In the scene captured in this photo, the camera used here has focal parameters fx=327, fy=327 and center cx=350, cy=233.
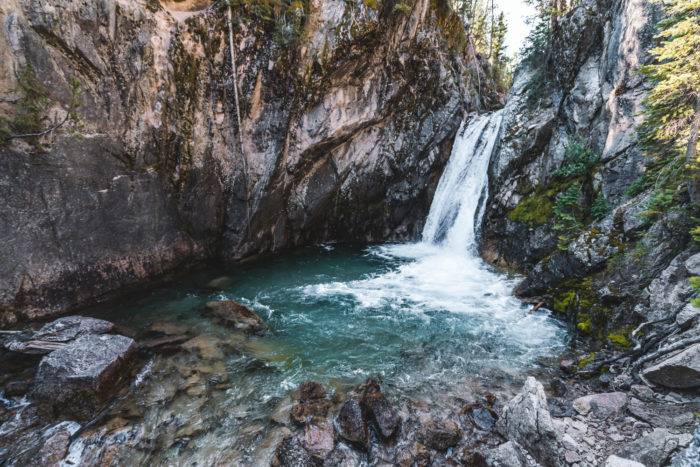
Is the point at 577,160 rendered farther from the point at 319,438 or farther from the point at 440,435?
the point at 319,438

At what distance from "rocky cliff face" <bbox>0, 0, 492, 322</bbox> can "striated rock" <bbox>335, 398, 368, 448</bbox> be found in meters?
8.79

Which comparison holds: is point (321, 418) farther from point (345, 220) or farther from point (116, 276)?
point (345, 220)

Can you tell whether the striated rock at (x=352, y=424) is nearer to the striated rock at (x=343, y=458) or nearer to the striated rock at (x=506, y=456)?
the striated rock at (x=343, y=458)

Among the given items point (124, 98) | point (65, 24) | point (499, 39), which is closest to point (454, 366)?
point (124, 98)

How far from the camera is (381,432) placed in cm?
533

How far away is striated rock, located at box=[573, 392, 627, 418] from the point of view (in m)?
4.98

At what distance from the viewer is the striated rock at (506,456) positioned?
180 inches

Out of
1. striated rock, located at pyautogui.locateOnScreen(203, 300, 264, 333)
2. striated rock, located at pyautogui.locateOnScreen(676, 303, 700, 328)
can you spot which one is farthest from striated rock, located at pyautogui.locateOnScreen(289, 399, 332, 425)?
striated rock, located at pyautogui.locateOnScreen(676, 303, 700, 328)

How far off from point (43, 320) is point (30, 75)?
6214 mm

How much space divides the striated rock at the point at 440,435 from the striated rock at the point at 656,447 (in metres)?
2.10

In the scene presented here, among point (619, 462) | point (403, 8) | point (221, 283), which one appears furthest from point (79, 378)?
point (403, 8)

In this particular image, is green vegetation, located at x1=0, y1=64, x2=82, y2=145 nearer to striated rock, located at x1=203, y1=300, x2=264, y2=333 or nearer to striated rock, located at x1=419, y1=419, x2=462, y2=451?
striated rock, located at x1=203, y1=300, x2=264, y2=333

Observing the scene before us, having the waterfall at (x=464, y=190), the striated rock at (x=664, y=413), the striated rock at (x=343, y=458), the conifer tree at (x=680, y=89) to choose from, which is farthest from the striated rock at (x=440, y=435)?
the waterfall at (x=464, y=190)

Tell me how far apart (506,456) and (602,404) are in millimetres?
1851
